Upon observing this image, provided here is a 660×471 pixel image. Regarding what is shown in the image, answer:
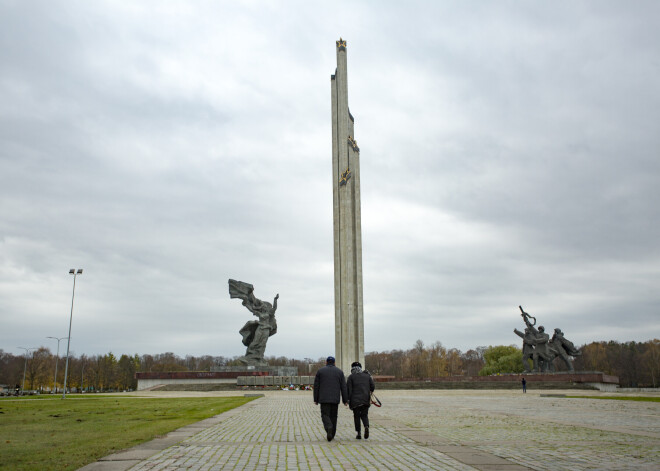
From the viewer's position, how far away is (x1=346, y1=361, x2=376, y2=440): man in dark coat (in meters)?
8.74

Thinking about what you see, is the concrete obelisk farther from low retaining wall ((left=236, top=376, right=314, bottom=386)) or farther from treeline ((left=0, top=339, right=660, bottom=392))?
treeline ((left=0, top=339, right=660, bottom=392))

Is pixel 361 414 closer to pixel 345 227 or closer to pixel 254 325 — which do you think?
pixel 345 227

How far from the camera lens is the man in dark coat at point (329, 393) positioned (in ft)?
28.5

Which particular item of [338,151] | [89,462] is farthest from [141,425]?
[338,151]

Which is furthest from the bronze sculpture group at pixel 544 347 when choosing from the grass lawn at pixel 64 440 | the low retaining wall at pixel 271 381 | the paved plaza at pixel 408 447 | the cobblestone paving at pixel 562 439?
the grass lawn at pixel 64 440

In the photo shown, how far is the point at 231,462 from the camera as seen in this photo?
6242 mm

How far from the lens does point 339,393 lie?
29.6 feet

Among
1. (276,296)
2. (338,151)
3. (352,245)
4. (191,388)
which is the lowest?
(191,388)

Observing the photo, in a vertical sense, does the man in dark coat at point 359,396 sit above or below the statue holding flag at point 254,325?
below

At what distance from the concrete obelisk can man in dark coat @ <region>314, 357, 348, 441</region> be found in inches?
1255

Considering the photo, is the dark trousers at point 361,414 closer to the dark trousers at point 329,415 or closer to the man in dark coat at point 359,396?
the man in dark coat at point 359,396

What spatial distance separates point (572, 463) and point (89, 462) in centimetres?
582

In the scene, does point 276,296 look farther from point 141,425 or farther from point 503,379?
point 141,425

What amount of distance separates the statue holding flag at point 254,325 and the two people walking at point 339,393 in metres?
38.2
